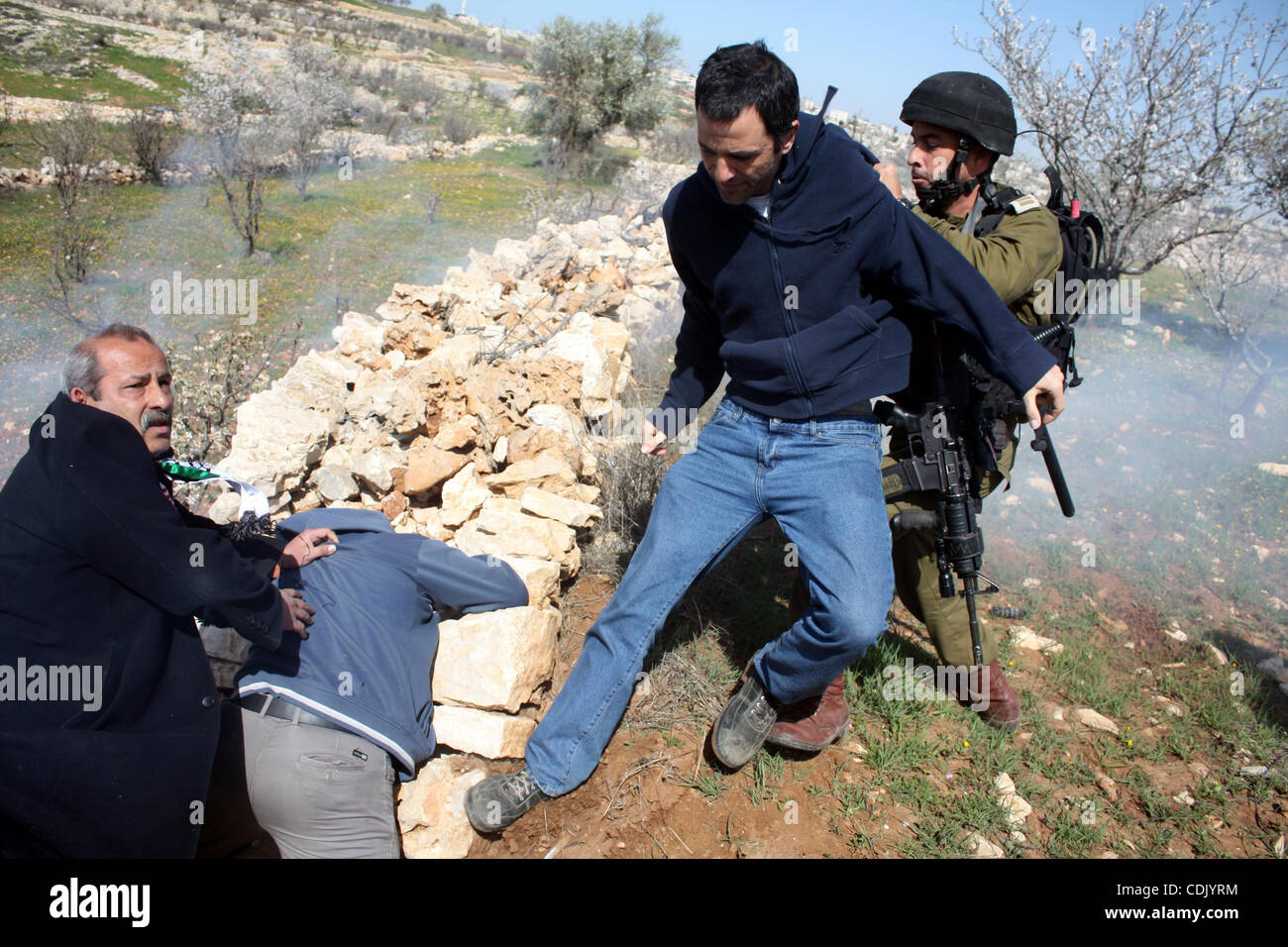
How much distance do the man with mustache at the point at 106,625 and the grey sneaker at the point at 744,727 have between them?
1.40 m

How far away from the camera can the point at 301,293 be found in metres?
8.41

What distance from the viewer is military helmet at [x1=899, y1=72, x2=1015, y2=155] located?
2.37 metres

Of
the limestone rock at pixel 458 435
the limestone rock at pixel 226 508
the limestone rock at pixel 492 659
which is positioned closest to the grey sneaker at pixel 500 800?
the limestone rock at pixel 492 659

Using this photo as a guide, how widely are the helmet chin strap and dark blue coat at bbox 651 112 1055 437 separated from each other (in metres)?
0.55

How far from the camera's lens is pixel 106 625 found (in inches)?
70.3

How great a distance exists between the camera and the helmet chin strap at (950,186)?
246 cm

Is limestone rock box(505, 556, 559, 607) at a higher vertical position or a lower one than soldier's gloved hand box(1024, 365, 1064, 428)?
lower

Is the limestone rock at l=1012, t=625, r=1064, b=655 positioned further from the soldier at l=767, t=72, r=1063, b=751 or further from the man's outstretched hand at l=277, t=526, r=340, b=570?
the man's outstretched hand at l=277, t=526, r=340, b=570

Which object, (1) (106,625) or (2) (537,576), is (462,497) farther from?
(1) (106,625)

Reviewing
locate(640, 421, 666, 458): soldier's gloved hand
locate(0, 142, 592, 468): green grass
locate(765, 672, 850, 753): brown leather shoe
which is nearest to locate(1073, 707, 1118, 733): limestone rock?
locate(765, 672, 850, 753): brown leather shoe
